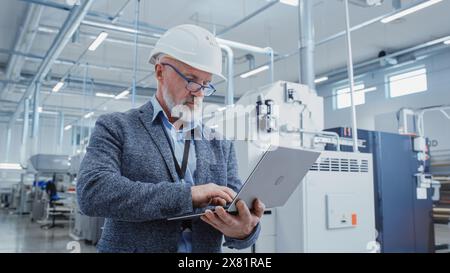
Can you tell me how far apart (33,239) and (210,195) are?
5835mm

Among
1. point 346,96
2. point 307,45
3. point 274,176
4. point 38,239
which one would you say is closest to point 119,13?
point 307,45

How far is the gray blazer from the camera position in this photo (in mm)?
803

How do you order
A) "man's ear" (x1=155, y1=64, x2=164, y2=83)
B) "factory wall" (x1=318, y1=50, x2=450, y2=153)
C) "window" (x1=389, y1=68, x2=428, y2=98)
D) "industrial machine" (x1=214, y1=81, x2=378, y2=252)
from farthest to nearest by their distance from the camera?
"window" (x1=389, y1=68, x2=428, y2=98) < "factory wall" (x1=318, y1=50, x2=450, y2=153) < "industrial machine" (x1=214, y1=81, x2=378, y2=252) < "man's ear" (x1=155, y1=64, x2=164, y2=83)

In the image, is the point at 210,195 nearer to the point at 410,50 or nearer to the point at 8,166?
the point at 410,50

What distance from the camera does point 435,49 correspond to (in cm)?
660

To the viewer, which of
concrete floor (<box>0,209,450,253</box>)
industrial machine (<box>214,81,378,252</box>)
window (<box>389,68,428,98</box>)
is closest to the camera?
industrial machine (<box>214,81,378,252</box>)

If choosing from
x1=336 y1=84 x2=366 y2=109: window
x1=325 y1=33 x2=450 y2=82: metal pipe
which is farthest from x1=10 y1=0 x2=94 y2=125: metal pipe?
x1=336 y1=84 x2=366 y2=109: window

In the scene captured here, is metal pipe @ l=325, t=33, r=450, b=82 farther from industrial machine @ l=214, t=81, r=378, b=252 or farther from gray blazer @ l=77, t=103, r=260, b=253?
gray blazer @ l=77, t=103, r=260, b=253

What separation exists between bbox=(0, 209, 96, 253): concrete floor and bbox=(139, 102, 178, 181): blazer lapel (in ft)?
12.4

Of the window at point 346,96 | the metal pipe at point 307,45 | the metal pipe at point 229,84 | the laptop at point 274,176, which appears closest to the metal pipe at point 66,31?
the metal pipe at point 229,84

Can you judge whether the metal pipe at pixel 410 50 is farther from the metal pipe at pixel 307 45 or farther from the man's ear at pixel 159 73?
the man's ear at pixel 159 73

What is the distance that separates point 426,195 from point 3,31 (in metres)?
6.75

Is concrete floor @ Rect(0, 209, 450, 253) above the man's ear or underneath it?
underneath

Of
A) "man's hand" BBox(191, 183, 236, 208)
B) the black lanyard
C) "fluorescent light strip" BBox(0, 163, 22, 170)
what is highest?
"fluorescent light strip" BBox(0, 163, 22, 170)
